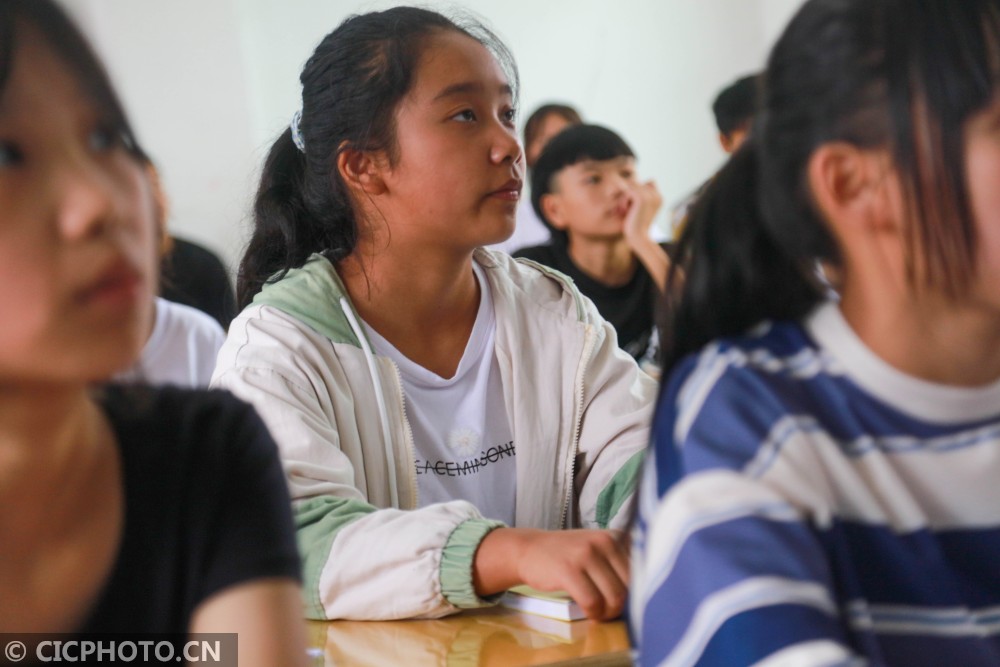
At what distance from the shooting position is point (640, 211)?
10.2 feet

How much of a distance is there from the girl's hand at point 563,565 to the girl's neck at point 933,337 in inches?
13.7

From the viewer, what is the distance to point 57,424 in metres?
0.60

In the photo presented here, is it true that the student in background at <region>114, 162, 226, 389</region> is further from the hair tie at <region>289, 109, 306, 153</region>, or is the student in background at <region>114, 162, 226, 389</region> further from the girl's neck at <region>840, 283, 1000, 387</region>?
the girl's neck at <region>840, 283, 1000, 387</region>

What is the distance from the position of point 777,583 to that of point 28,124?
0.51 metres

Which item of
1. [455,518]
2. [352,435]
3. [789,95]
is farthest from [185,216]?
[789,95]

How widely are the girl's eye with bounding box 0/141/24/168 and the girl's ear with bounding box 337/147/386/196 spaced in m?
1.20

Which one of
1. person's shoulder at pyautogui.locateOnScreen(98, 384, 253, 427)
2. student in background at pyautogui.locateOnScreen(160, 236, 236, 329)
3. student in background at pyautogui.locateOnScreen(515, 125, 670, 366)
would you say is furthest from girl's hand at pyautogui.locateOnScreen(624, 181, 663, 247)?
person's shoulder at pyautogui.locateOnScreen(98, 384, 253, 427)

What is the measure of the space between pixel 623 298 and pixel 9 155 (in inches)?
97.0

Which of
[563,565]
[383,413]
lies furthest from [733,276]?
[383,413]

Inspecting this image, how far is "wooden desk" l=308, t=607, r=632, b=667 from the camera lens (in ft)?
3.15

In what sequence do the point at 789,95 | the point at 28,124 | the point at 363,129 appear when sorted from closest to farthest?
the point at 28,124 → the point at 789,95 → the point at 363,129

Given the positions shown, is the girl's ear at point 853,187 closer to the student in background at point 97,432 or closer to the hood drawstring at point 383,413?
the student in background at point 97,432

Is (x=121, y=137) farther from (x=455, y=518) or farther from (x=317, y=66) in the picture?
(x=317, y=66)

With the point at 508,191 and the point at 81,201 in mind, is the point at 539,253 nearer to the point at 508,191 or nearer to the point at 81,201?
the point at 508,191
